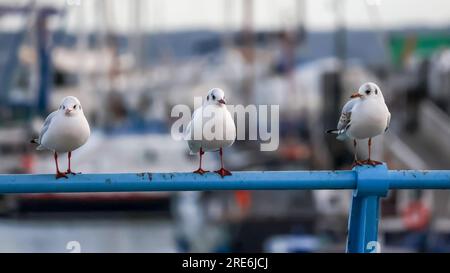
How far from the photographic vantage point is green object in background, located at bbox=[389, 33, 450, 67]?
44.2 metres

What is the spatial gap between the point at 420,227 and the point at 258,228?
405 cm

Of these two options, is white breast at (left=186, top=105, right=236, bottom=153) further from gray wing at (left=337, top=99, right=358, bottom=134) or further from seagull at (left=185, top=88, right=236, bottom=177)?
gray wing at (left=337, top=99, right=358, bottom=134)

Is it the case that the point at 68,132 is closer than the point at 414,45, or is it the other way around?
the point at 68,132

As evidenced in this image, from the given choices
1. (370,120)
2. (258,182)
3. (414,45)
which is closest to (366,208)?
(258,182)

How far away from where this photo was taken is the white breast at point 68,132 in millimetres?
5703

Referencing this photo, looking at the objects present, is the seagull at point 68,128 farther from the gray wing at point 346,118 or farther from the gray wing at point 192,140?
the gray wing at point 346,118

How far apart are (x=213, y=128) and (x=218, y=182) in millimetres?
1105

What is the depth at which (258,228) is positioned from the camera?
28.3 meters

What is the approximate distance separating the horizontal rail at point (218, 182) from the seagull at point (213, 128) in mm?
996

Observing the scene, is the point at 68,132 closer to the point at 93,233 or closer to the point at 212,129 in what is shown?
the point at 212,129

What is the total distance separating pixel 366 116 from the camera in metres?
5.91

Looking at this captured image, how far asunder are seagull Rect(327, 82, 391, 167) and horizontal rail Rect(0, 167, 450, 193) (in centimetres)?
106
